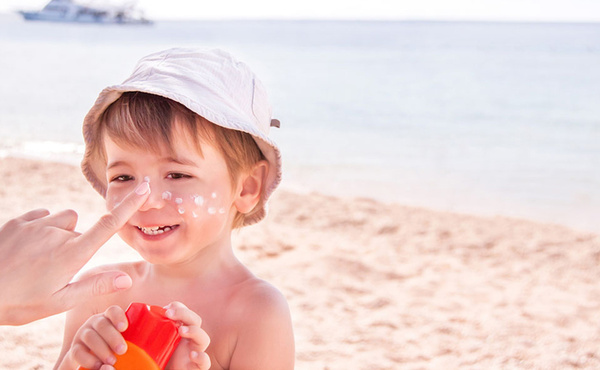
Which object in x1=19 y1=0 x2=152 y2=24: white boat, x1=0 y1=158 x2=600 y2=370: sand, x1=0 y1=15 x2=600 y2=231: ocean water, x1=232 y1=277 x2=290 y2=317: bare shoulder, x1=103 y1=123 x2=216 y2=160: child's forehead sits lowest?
x1=19 y1=0 x2=152 y2=24: white boat

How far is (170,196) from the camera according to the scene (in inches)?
58.8

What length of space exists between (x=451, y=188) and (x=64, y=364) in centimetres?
552

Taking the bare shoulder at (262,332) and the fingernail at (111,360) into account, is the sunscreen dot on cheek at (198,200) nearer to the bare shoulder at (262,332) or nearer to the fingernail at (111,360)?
the bare shoulder at (262,332)

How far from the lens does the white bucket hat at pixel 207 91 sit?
151 centimetres

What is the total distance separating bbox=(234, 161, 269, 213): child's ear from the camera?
1.72 meters

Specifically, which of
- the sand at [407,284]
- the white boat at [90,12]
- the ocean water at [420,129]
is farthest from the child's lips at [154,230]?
the white boat at [90,12]

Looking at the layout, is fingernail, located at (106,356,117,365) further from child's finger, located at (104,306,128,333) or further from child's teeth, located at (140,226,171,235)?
child's teeth, located at (140,226,171,235)

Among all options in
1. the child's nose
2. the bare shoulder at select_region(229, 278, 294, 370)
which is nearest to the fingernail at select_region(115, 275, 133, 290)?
the child's nose

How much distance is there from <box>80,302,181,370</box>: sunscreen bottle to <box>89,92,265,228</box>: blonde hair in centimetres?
43

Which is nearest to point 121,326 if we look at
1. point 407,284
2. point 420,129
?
point 407,284

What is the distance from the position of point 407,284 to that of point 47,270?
2826 mm

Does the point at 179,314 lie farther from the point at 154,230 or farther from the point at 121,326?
the point at 154,230

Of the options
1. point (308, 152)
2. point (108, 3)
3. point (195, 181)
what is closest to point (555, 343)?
point (195, 181)

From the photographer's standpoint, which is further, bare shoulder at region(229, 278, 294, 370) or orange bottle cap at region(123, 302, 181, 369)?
bare shoulder at region(229, 278, 294, 370)
